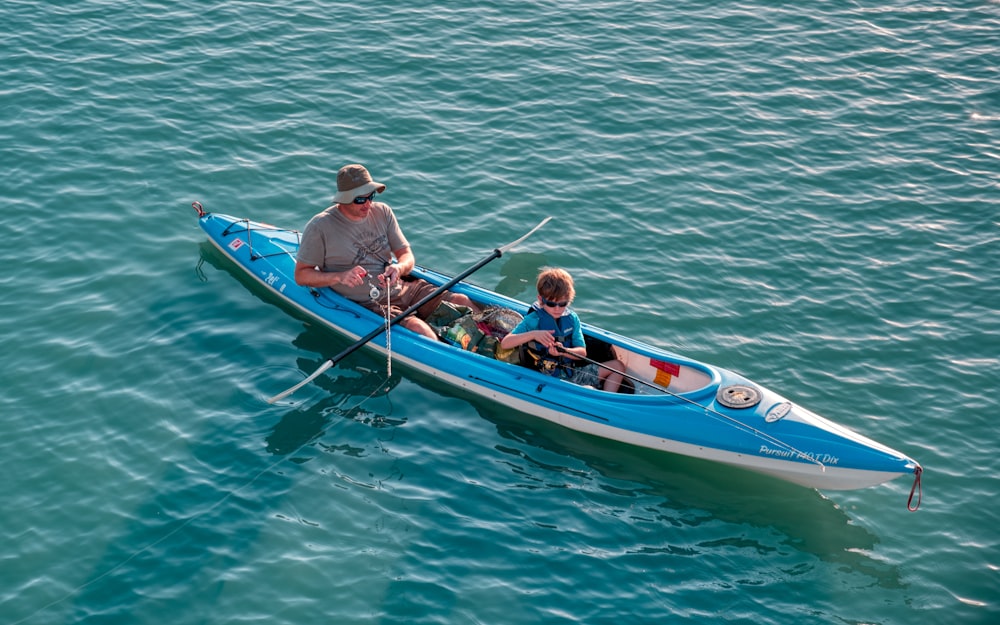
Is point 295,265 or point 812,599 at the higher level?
point 295,265

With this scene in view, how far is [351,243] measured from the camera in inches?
438

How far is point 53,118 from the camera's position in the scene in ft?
48.4

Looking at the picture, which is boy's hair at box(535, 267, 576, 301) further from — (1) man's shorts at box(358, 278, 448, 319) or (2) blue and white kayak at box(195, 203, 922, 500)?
(1) man's shorts at box(358, 278, 448, 319)

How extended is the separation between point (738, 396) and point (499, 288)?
3473 mm

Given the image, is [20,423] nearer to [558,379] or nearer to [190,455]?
[190,455]

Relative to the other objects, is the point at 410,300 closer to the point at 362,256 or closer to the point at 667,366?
the point at 362,256

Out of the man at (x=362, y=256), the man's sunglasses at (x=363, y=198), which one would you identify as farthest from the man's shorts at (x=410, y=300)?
the man's sunglasses at (x=363, y=198)

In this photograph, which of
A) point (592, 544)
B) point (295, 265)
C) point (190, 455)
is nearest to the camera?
point (592, 544)

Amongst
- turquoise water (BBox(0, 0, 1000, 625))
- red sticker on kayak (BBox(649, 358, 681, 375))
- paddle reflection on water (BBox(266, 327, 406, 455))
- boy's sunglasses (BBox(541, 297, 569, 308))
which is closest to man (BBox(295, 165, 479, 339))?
paddle reflection on water (BBox(266, 327, 406, 455))

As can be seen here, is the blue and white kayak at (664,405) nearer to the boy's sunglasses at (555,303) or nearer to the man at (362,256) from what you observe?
the man at (362,256)

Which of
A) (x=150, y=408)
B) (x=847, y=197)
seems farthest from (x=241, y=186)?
(x=847, y=197)

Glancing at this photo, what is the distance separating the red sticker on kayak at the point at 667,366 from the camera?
1046 centimetres

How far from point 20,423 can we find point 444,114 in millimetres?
7658

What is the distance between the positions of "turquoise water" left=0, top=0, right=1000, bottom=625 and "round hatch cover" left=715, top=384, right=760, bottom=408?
2.30 feet
